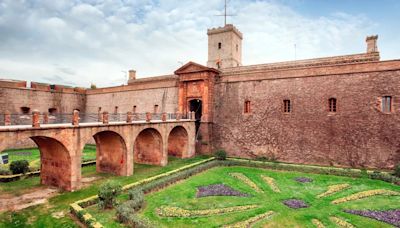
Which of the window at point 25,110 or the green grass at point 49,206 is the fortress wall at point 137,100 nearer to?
the window at point 25,110

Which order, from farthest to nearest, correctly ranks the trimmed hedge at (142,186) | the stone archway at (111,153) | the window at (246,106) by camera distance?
the window at (246,106) < the stone archway at (111,153) < the trimmed hedge at (142,186)

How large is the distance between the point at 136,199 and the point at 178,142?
1282 cm

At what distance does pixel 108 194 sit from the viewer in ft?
37.0

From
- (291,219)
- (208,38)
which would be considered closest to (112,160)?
(291,219)

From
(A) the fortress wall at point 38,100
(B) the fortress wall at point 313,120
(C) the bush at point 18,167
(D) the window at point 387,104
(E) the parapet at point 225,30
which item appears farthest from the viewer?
(E) the parapet at point 225,30

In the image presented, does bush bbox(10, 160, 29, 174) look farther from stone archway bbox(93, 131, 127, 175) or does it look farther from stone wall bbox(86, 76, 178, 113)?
stone wall bbox(86, 76, 178, 113)

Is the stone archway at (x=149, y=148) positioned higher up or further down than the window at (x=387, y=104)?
further down

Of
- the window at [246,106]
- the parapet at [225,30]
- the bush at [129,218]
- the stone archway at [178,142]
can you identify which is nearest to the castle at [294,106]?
the window at [246,106]

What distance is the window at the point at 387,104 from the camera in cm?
1820

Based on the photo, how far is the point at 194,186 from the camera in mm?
15203

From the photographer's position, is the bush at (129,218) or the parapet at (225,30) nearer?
the bush at (129,218)

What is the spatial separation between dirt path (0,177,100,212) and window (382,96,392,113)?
22219 mm

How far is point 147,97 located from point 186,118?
784 cm

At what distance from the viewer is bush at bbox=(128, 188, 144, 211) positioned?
1132 centimetres
